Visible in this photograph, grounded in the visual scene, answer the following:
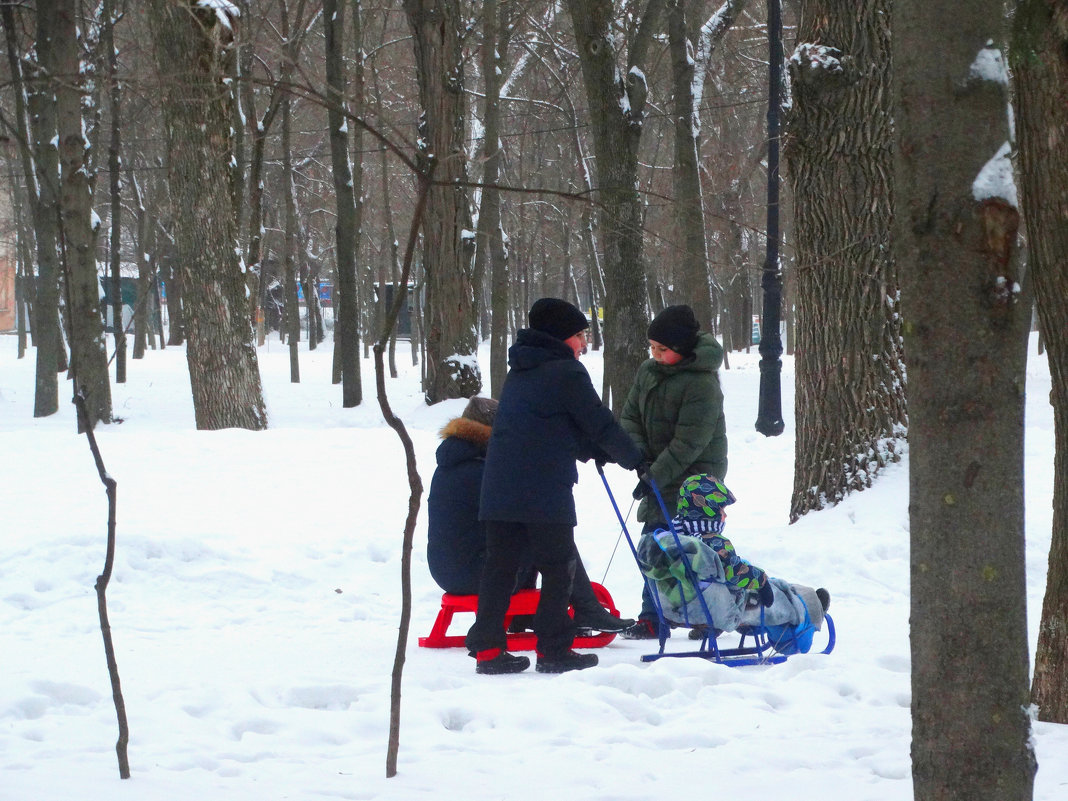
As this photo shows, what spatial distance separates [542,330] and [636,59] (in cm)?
1020

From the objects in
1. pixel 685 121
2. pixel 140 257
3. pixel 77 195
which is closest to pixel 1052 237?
pixel 685 121

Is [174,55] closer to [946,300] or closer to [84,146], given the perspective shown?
[84,146]

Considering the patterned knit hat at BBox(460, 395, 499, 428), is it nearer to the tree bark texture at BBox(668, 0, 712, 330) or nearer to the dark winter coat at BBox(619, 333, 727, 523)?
the dark winter coat at BBox(619, 333, 727, 523)

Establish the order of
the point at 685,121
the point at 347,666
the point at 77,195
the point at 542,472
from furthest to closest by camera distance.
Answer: the point at 685,121 → the point at 77,195 → the point at 347,666 → the point at 542,472

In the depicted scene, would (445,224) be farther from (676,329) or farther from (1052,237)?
(1052,237)

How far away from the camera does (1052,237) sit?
3525 millimetres

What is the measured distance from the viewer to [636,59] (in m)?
14.5

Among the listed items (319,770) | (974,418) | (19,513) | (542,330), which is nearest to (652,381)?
(542,330)

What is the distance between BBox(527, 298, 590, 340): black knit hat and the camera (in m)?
5.18

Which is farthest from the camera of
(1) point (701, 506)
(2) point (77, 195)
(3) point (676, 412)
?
(2) point (77, 195)

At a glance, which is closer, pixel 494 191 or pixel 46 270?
pixel 46 270

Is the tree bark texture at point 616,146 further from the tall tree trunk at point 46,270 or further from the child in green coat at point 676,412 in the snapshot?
the tall tree trunk at point 46,270

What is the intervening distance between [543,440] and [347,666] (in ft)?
4.45

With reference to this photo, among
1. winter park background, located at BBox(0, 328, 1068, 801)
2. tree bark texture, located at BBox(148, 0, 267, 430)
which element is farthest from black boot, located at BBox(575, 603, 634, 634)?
tree bark texture, located at BBox(148, 0, 267, 430)
